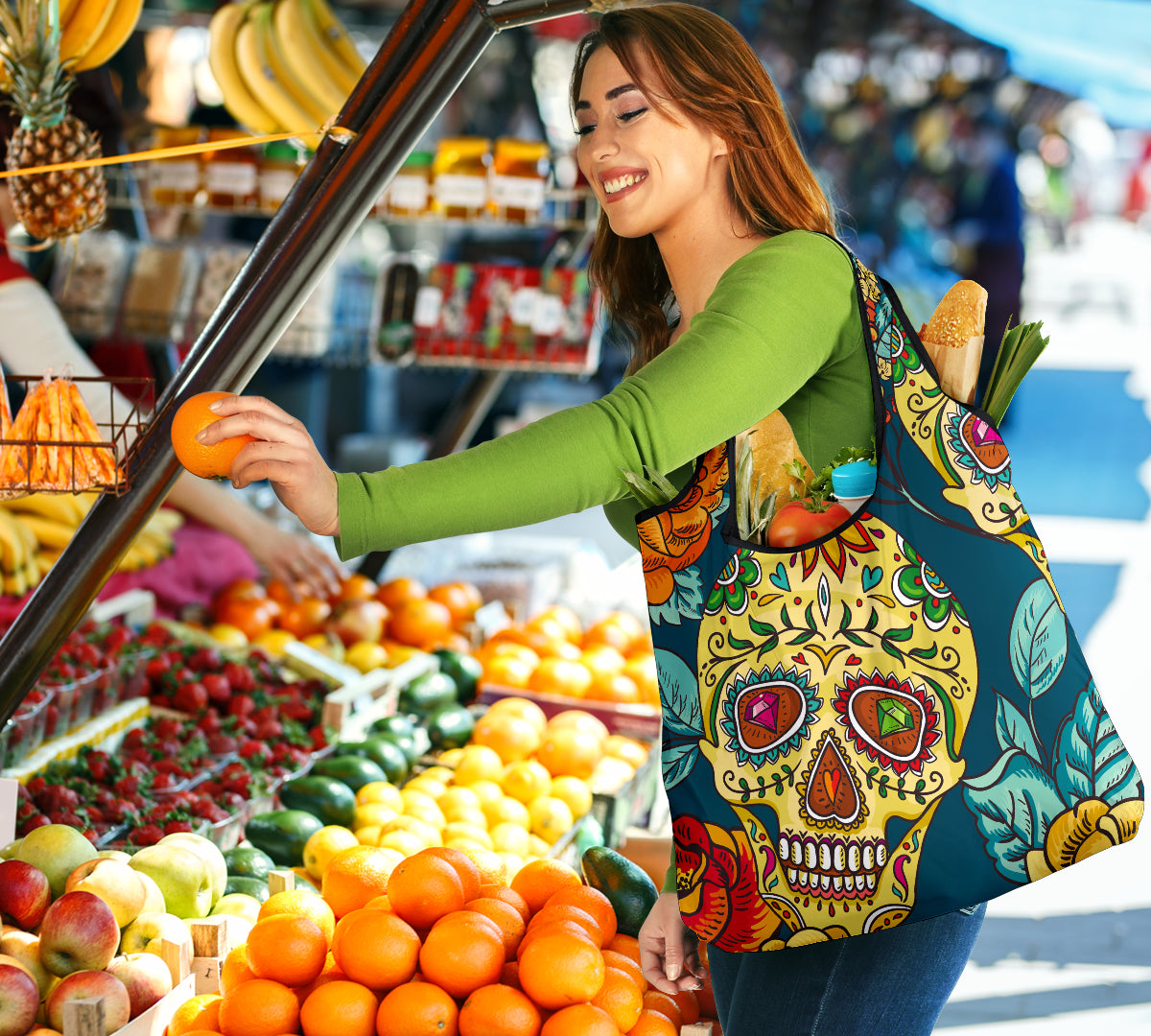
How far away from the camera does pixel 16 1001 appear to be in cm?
158

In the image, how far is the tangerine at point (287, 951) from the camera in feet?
5.41

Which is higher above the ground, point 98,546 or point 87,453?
point 87,453

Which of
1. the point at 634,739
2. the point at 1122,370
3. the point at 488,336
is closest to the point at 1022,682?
the point at 634,739

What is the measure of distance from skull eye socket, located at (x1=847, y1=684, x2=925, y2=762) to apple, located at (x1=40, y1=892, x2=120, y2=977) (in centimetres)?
108

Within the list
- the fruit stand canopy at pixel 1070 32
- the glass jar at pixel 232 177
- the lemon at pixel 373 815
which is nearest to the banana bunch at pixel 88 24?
the glass jar at pixel 232 177

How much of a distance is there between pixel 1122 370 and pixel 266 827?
43.1 ft

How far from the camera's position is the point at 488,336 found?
3740mm

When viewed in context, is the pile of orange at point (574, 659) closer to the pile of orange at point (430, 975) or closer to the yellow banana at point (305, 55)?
the pile of orange at point (430, 975)

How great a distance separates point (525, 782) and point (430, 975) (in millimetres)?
1059

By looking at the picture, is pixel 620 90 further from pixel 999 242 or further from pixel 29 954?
pixel 999 242

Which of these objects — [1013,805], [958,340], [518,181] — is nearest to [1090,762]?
[1013,805]

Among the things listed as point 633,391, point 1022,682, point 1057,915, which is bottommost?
point 1057,915

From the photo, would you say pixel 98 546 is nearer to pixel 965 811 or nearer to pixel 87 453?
pixel 87 453

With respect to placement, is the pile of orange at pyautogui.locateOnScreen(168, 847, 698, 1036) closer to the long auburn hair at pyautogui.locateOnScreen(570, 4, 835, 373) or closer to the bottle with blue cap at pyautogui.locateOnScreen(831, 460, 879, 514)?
the bottle with blue cap at pyautogui.locateOnScreen(831, 460, 879, 514)
